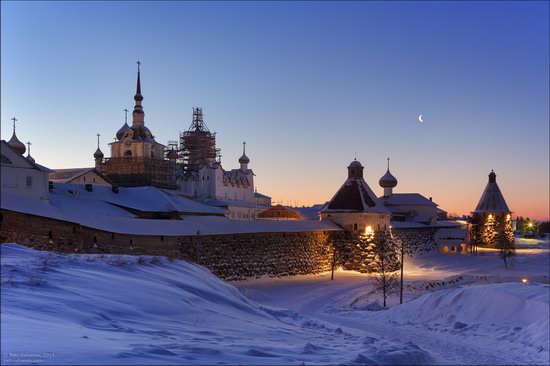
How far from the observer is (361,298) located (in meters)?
24.0

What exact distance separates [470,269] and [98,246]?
93.1 feet

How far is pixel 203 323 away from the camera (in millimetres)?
8383

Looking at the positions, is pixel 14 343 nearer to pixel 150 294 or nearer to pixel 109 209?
pixel 150 294

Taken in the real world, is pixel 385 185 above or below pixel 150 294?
above

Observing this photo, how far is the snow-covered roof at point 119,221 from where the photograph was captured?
17281 millimetres

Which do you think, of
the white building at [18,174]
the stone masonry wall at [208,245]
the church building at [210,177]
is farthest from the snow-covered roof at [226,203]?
the white building at [18,174]

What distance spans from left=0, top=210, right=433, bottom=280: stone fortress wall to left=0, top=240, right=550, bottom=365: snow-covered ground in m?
6.06

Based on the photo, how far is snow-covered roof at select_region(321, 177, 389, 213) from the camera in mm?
36438

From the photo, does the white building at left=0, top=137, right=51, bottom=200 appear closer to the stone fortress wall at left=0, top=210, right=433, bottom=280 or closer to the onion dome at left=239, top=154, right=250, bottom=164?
the stone fortress wall at left=0, top=210, right=433, bottom=280

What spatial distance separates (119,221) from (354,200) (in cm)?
1969

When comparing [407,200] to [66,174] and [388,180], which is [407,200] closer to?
[388,180]

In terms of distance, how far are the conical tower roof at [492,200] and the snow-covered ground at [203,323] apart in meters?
40.3

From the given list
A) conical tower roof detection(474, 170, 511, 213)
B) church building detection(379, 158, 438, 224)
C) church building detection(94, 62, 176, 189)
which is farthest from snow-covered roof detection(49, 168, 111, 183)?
conical tower roof detection(474, 170, 511, 213)

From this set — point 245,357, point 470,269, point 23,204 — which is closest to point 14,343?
point 245,357
